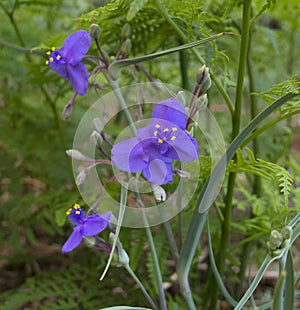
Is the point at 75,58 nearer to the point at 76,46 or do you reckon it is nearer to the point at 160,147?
the point at 76,46

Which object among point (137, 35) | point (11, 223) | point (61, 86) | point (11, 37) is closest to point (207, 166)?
point (137, 35)

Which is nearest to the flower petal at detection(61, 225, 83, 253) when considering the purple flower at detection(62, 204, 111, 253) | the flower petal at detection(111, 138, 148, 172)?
the purple flower at detection(62, 204, 111, 253)

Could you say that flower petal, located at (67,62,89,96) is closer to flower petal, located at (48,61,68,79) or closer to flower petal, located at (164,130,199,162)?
flower petal, located at (48,61,68,79)

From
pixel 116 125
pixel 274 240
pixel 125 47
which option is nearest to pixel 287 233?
pixel 274 240

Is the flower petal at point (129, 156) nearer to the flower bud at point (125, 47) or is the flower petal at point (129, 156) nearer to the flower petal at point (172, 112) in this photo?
the flower petal at point (172, 112)

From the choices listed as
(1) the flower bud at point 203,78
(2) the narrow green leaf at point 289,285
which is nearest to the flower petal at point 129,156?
(1) the flower bud at point 203,78

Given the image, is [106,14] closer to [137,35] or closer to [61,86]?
[137,35]

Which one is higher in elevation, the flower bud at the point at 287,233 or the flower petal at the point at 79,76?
the flower petal at the point at 79,76
